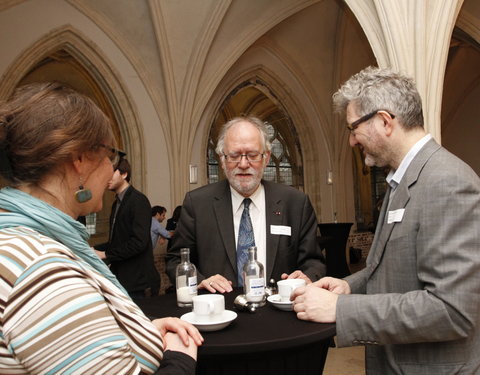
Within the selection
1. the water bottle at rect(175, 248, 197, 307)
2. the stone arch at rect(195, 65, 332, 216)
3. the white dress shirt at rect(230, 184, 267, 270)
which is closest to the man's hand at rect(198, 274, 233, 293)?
the water bottle at rect(175, 248, 197, 307)

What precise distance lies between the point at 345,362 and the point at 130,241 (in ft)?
8.04

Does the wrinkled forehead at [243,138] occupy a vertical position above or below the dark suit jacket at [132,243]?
above

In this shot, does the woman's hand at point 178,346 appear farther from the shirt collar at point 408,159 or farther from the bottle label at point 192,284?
the shirt collar at point 408,159

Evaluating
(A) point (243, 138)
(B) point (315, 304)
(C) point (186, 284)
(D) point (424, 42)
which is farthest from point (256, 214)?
(D) point (424, 42)

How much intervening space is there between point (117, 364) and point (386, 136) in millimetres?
1269

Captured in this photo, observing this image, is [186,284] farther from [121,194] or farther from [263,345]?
[121,194]

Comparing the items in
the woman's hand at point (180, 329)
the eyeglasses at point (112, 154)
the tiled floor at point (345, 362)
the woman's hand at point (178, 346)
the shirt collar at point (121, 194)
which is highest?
the eyeglasses at point (112, 154)

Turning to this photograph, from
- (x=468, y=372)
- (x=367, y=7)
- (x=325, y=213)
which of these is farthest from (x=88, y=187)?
(x=325, y=213)

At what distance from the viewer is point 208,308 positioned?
63.3 inches

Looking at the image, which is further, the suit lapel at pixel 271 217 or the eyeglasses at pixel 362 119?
the suit lapel at pixel 271 217

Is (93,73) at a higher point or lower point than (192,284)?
higher

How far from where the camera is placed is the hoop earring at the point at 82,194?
111 cm

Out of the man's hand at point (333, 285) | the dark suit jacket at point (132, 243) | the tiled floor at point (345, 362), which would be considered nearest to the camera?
the man's hand at point (333, 285)

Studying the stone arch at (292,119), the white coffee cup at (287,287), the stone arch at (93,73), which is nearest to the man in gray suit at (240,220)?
the white coffee cup at (287,287)
